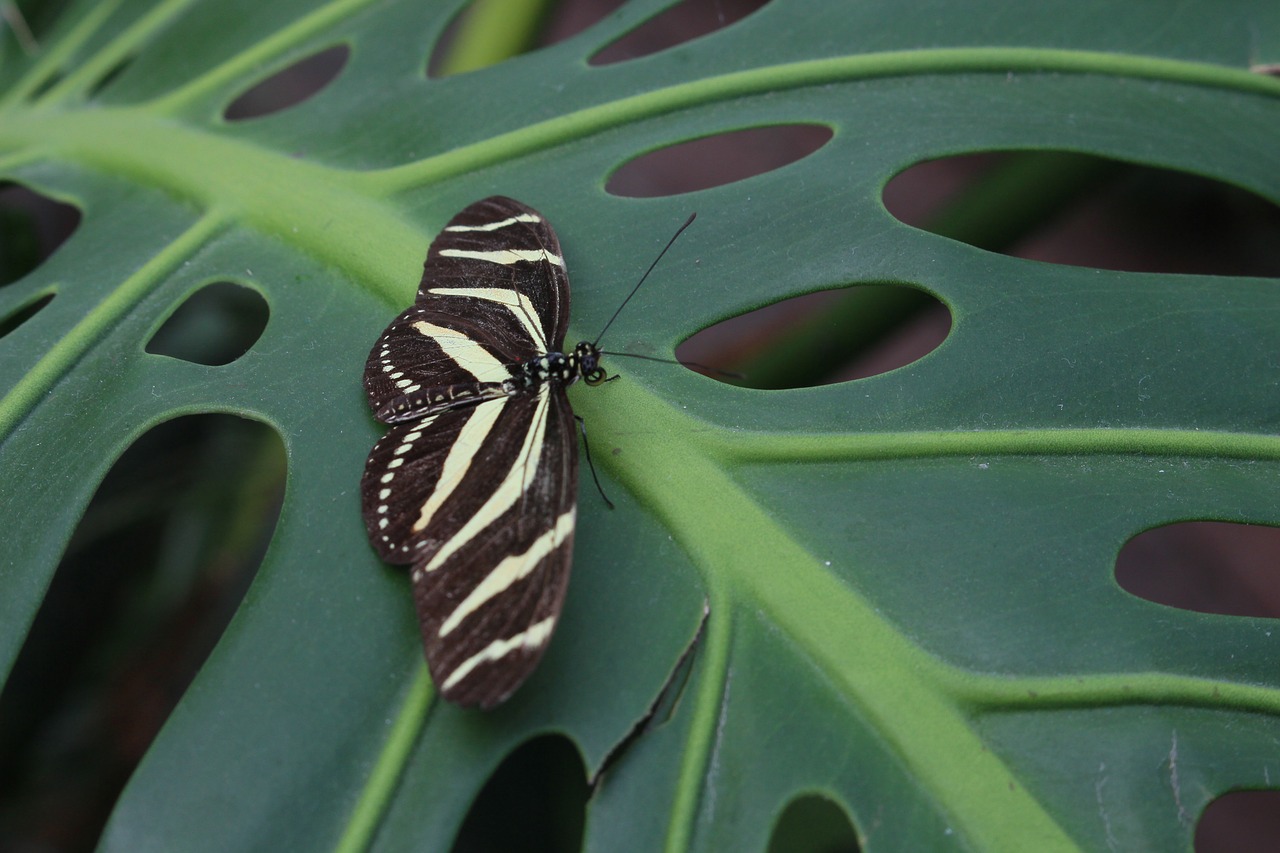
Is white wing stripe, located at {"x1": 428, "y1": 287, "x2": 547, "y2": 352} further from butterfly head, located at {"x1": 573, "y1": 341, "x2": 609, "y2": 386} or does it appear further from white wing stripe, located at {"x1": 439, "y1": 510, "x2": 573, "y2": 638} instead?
white wing stripe, located at {"x1": 439, "y1": 510, "x2": 573, "y2": 638}

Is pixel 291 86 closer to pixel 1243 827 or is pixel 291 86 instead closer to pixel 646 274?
pixel 646 274

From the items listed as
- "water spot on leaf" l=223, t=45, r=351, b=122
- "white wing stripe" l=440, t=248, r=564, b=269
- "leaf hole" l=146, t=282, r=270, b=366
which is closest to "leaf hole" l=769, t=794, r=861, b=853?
"white wing stripe" l=440, t=248, r=564, b=269

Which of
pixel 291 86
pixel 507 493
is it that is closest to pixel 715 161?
pixel 291 86

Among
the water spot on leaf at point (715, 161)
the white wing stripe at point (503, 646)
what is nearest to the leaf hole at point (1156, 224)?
the water spot on leaf at point (715, 161)

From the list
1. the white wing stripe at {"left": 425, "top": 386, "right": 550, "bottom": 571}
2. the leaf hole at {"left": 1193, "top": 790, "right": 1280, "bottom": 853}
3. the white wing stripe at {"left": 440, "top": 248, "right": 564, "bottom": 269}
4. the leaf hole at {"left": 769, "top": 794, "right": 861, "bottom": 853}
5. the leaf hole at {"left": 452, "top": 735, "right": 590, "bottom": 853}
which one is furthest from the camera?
the leaf hole at {"left": 1193, "top": 790, "right": 1280, "bottom": 853}

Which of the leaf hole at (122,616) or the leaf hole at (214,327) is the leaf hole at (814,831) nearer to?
the leaf hole at (122,616)

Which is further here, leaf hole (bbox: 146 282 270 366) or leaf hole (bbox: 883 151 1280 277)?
leaf hole (bbox: 883 151 1280 277)

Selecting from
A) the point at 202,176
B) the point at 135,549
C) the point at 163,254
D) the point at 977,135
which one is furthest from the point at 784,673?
the point at 135,549
